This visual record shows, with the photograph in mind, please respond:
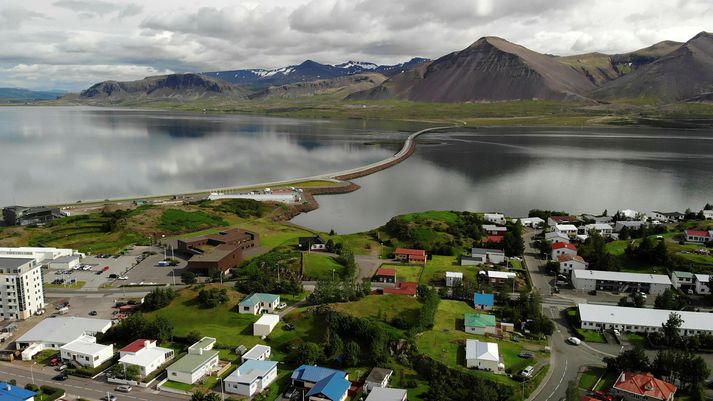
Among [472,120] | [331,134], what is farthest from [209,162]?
[472,120]

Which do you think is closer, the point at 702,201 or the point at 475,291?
the point at 475,291

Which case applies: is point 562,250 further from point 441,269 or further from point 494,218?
point 494,218

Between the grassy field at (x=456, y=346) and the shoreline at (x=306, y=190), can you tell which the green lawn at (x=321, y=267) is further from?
the shoreline at (x=306, y=190)

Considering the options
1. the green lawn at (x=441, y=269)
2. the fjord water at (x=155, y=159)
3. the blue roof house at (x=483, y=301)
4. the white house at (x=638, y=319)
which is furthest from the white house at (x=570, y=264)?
the fjord water at (x=155, y=159)

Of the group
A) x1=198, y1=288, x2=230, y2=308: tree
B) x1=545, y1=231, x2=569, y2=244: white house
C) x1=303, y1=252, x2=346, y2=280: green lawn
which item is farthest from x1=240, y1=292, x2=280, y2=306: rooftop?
x1=545, y1=231, x2=569, y2=244: white house

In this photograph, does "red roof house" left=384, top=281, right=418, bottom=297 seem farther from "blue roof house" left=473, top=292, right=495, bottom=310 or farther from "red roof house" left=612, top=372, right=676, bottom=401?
"red roof house" left=612, top=372, right=676, bottom=401

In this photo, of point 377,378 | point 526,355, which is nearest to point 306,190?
point 526,355

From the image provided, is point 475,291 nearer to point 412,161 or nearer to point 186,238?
point 186,238
